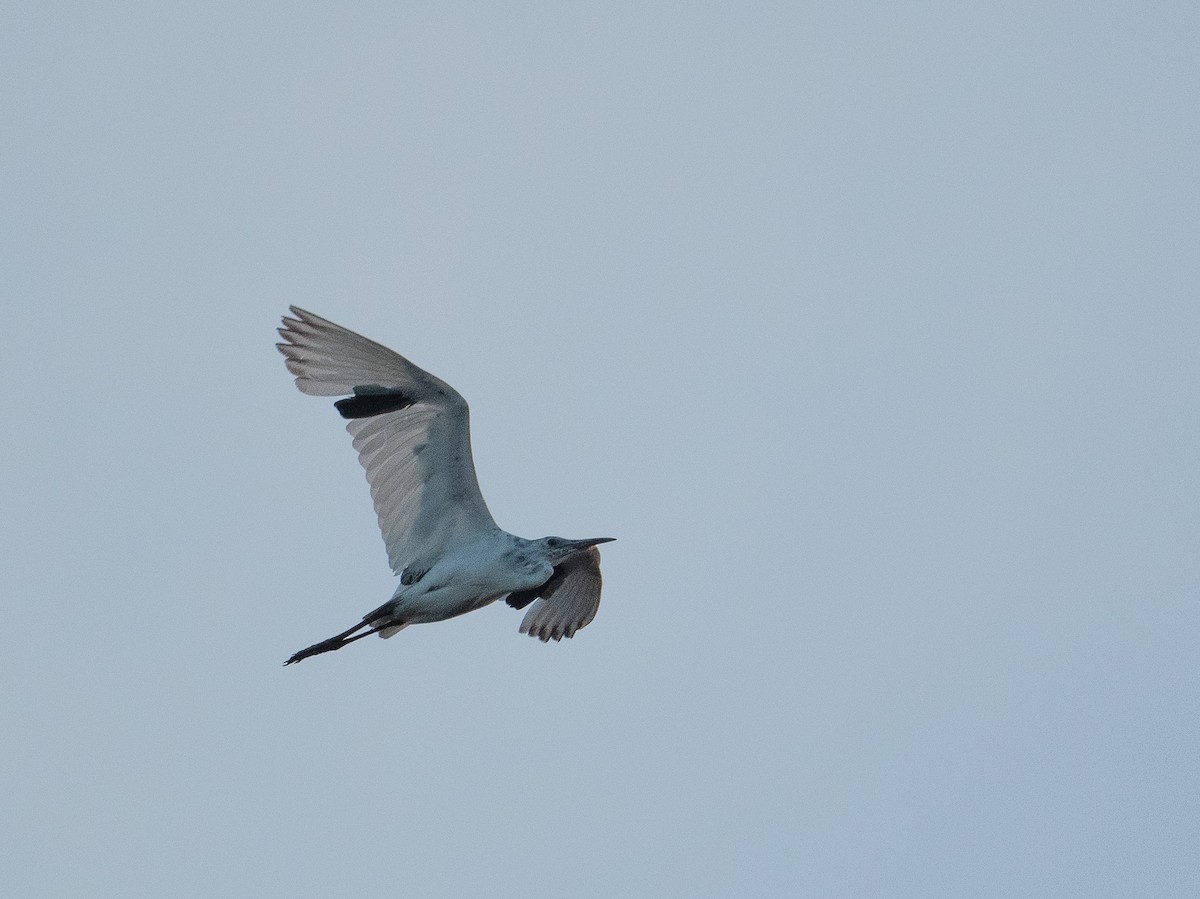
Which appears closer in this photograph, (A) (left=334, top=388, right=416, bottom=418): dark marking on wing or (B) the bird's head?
(A) (left=334, top=388, right=416, bottom=418): dark marking on wing

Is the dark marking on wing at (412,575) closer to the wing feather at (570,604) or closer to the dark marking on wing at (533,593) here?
the dark marking on wing at (533,593)

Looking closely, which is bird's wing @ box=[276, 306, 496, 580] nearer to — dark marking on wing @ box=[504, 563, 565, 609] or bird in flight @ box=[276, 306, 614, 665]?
bird in flight @ box=[276, 306, 614, 665]

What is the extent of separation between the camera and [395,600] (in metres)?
16.1

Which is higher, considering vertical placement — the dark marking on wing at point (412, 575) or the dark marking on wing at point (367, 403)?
the dark marking on wing at point (367, 403)

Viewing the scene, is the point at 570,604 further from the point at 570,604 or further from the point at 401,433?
the point at 401,433

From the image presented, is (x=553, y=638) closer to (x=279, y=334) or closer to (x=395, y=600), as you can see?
(x=395, y=600)

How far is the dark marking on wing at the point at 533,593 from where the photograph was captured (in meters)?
17.5

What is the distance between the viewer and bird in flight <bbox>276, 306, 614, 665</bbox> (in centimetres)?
1565

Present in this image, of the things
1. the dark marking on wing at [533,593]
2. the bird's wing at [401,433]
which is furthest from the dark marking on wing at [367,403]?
the dark marking on wing at [533,593]

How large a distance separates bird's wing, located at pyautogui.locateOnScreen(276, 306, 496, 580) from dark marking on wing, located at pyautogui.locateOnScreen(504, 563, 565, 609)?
1343mm

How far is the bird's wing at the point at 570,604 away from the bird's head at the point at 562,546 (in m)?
1.39

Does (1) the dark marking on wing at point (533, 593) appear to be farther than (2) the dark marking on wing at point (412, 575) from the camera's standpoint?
Yes

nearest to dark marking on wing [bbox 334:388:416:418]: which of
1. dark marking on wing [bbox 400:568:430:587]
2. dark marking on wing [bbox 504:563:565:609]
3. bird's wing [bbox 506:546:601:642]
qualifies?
dark marking on wing [bbox 400:568:430:587]

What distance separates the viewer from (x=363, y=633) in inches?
639
